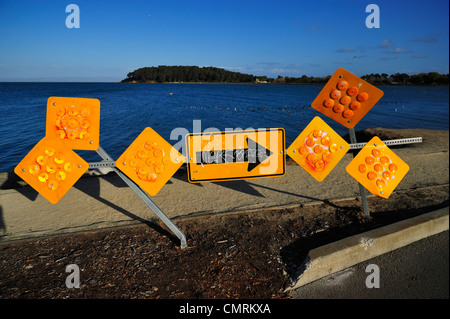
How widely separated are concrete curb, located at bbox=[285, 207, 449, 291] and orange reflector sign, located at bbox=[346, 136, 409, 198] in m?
0.56

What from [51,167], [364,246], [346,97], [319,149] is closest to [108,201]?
[51,167]

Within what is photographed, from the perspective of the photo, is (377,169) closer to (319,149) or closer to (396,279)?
(319,149)

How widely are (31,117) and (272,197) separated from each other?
23.5m

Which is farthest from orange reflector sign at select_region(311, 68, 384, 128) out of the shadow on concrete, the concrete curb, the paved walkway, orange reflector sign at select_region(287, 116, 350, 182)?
the shadow on concrete

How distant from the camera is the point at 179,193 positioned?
539 centimetres

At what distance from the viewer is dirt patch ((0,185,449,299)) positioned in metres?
2.98

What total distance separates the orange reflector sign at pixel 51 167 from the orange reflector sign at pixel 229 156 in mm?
1401

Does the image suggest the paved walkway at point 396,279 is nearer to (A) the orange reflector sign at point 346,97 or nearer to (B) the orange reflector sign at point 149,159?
(A) the orange reflector sign at point 346,97

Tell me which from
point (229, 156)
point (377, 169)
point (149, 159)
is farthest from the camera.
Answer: point (229, 156)

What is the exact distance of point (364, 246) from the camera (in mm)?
3424

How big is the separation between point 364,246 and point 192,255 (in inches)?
88.0

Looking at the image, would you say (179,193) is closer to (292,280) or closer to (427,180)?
(292,280)

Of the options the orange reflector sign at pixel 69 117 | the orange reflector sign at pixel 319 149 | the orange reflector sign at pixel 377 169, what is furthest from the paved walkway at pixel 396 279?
the orange reflector sign at pixel 69 117
